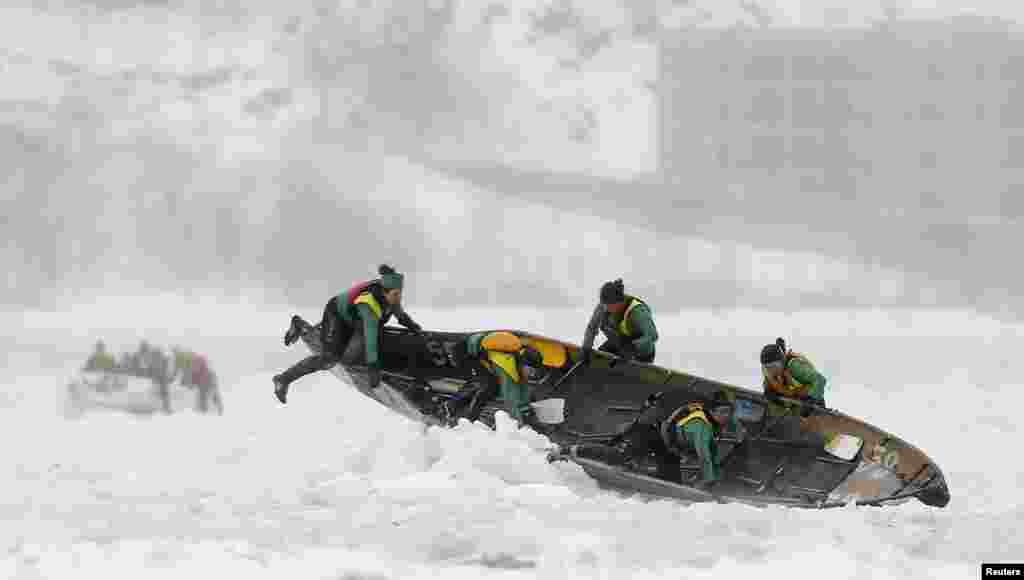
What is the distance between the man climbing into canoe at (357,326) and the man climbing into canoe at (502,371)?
0.84 metres

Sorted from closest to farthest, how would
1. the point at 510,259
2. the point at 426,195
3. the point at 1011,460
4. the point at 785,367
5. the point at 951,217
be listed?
1. the point at 785,367
2. the point at 1011,460
3. the point at 951,217
4. the point at 510,259
5. the point at 426,195

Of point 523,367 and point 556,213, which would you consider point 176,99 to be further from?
point 523,367

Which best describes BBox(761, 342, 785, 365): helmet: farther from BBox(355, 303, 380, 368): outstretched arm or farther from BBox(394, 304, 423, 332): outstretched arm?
BBox(355, 303, 380, 368): outstretched arm

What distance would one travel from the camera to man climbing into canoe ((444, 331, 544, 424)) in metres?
12.0

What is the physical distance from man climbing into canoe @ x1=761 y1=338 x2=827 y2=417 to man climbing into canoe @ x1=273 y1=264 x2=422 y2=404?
10.7 feet

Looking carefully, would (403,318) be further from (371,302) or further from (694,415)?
(694,415)

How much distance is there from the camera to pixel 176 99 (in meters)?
74.9

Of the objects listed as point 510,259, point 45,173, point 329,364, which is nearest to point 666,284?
point 510,259

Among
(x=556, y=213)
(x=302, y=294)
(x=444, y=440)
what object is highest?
(x=556, y=213)

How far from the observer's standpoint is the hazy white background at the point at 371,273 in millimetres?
8469

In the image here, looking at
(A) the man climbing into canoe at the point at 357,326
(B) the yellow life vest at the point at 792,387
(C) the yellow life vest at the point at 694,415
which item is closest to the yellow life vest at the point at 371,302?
(A) the man climbing into canoe at the point at 357,326

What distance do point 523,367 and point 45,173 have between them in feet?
182

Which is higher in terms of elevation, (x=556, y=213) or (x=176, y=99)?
(x=176, y=99)

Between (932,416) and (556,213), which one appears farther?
(556,213)
